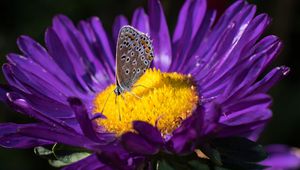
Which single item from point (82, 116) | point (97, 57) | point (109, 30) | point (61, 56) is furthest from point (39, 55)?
point (109, 30)

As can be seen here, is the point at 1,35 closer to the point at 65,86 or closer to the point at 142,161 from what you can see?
the point at 65,86

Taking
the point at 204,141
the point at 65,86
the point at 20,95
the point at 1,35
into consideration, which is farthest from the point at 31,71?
the point at 1,35

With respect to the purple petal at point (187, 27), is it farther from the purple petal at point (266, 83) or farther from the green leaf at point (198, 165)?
the green leaf at point (198, 165)

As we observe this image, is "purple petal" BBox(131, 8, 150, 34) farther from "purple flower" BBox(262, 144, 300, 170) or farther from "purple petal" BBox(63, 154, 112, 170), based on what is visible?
"purple petal" BBox(63, 154, 112, 170)

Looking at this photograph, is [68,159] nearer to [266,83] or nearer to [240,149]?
[240,149]

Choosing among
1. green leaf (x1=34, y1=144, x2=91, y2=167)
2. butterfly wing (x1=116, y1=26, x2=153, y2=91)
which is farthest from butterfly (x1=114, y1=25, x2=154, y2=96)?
green leaf (x1=34, y1=144, x2=91, y2=167)
